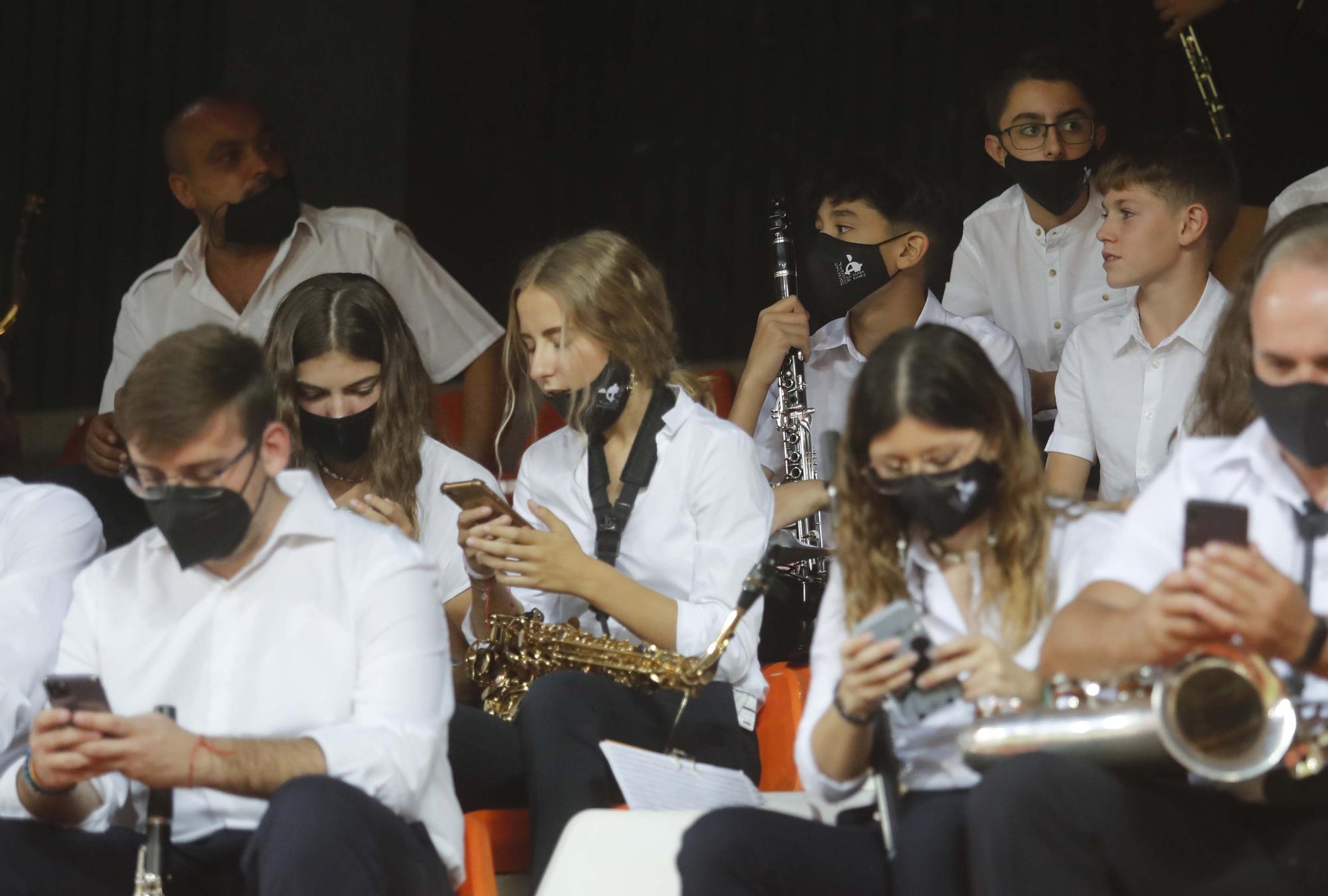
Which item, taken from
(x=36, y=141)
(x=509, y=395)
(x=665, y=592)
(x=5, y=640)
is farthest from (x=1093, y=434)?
(x=36, y=141)

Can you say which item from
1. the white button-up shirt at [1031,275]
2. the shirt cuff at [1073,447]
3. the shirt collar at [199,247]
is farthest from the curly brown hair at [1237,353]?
the shirt collar at [199,247]

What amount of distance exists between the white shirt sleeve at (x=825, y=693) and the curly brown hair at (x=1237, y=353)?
27.1 inches

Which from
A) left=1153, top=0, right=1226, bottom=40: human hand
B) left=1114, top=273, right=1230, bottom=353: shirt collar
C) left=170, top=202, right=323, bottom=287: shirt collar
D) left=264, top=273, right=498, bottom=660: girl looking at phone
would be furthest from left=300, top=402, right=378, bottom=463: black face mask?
left=1153, top=0, right=1226, bottom=40: human hand

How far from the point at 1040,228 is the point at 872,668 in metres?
2.31

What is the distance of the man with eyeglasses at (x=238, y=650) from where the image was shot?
2.25 m

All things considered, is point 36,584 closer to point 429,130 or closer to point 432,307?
point 432,307

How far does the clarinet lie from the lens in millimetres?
3621

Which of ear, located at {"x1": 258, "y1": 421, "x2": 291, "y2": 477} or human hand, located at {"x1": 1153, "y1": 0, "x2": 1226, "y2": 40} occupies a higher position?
human hand, located at {"x1": 1153, "y1": 0, "x2": 1226, "y2": 40}

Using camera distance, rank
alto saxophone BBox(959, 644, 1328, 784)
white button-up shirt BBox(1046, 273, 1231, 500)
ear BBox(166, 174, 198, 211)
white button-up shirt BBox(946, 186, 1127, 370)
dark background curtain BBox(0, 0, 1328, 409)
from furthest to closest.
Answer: dark background curtain BBox(0, 0, 1328, 409)
ear BBox(166, 174, 198, 211)
white button-up shirt BBox(946, 186, 1127, 370)
white button-up shirt BBox(1046, 273, 1231, 500)
alto saxophone BBox(959, 644, 1328, 784)

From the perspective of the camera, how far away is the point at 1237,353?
7.92 feet

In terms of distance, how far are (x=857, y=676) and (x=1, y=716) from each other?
1.49 meters

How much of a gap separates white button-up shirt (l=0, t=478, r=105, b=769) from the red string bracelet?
24.4 inches

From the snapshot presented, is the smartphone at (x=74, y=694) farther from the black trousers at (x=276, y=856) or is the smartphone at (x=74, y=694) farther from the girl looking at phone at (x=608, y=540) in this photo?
the girl looking at phone at (x=608, y=540)

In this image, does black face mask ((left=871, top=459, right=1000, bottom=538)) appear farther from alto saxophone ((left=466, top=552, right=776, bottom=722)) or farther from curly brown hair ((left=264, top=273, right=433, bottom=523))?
curly brown hair ((left=264, top=273, right=433, bottom=523))
